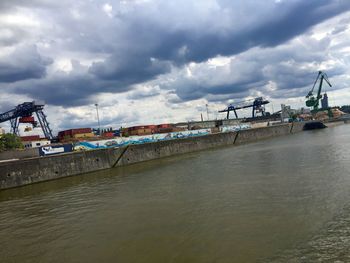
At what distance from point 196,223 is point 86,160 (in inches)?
1305

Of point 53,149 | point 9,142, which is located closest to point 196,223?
point 53,149

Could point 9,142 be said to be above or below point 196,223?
above

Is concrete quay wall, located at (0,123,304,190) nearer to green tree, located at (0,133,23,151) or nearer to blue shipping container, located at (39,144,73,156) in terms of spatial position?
blue shipping container, located at (39,144,73,156)

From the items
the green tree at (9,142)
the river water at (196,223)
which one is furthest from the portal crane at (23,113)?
the river water at (196,223)

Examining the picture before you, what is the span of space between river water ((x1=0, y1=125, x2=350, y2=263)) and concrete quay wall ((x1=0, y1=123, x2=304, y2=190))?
467 inches

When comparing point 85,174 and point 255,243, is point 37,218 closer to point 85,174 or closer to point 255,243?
point 255,243

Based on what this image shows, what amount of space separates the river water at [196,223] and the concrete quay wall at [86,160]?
11.9 meters

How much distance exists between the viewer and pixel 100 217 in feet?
59.3

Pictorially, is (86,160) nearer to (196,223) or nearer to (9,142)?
(9,142)

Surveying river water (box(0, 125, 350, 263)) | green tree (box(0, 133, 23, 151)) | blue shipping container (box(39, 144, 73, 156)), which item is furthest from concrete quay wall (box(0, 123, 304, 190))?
green tree (box(0, 133, 23, 151))

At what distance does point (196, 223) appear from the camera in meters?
14.7

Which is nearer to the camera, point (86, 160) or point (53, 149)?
point (86, 160)

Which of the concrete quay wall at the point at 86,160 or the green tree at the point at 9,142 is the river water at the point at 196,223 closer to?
the concrete quay wall at the point at 86,160

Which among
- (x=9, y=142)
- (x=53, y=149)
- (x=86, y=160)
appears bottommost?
(x=86, y=160)
